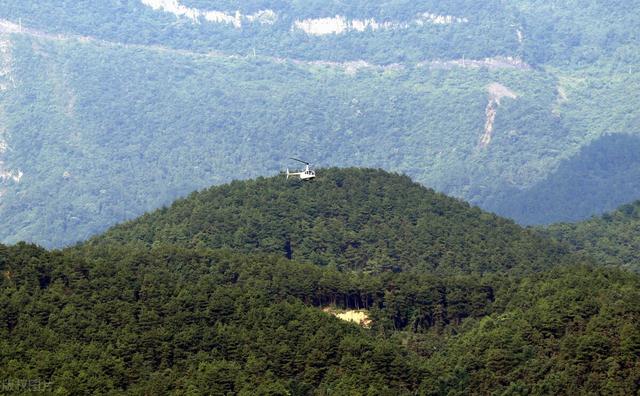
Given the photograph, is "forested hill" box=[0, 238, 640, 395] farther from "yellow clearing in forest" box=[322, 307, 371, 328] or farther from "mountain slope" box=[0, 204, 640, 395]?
"yellow clearing in forest" box=[322, 307, 371, 328]

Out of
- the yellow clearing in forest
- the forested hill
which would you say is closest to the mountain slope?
the forested hill

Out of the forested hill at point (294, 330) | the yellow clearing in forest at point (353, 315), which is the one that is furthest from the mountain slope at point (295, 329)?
the yellow clearing in forest at point (353, 315)

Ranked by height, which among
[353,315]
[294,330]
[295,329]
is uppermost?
[353,315]

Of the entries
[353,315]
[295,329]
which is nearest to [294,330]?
[295,329]

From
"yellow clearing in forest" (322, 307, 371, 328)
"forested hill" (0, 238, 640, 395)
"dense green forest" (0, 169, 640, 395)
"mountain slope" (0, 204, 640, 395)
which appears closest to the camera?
"forested hill" (0, 238, 640, 395)

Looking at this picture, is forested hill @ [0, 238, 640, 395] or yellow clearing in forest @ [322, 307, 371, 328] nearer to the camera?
forested hill @ [0, 238, 640, 395]

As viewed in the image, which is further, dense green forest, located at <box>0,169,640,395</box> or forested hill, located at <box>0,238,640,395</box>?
dense green forest, located at <box>0,169,640,395</box>

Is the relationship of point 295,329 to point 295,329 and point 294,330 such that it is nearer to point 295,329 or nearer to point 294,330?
point 295,329

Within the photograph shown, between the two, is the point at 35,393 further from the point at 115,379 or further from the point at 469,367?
the point at 469,367

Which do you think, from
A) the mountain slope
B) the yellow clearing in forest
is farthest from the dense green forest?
the yellow clearing in forest

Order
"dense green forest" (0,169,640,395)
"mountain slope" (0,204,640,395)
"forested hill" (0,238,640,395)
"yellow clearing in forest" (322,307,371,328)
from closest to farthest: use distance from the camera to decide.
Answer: "forested hill" (0,238,640,395) → "dense green forest" (0,169,640,395) → "mountain slope" (0,204,640,395) → "yellow clearing in forest" (322,307,371,328)
